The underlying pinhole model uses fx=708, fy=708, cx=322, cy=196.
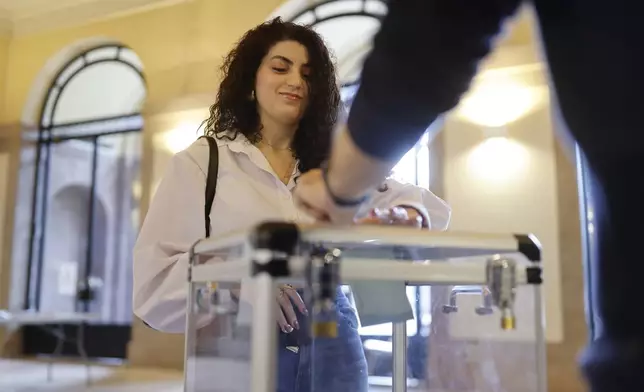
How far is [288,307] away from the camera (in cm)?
122

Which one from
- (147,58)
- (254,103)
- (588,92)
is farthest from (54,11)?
(588,92)

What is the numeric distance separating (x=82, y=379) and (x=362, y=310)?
4.44 metres

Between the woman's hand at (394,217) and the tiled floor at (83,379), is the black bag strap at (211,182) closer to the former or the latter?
the woman's hand at (394,217)

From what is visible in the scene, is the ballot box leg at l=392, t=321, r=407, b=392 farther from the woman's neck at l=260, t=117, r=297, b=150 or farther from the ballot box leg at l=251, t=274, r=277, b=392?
the ballot box leg at l=251, t=274, r=277, b=392

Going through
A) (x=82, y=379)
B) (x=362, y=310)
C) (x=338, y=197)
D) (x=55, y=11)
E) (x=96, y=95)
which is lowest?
(x=82, y=379)

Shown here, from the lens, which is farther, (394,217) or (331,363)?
(331,363)

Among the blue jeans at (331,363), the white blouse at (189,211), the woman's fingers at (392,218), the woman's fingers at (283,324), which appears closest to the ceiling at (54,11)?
the white blouse at (189,211)

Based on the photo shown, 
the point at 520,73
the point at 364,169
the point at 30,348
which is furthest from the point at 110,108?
the point at 364,169

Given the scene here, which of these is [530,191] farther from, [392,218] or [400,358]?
[392,218]

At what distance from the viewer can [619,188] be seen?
0.48m

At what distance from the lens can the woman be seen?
1302 millimetres

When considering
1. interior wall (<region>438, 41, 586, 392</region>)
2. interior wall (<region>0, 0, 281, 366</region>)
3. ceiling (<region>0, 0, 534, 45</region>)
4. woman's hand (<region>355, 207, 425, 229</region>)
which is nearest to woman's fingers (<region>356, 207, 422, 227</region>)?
woman's hand (<region>355, 207, 425, 229</region>)

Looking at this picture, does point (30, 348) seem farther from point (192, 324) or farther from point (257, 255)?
point (257, 255)

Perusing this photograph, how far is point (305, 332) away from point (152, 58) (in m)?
5.29
